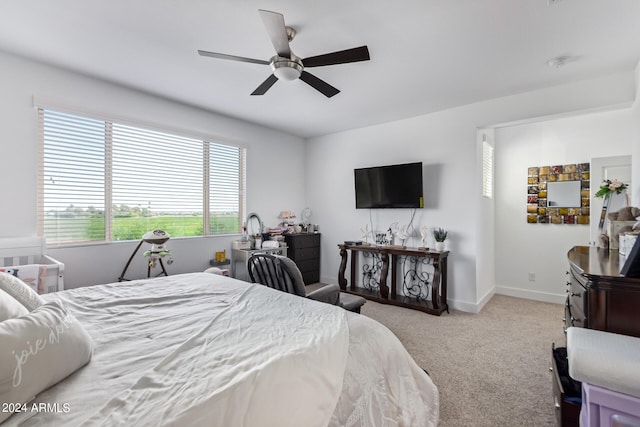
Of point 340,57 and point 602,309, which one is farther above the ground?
point 340,57

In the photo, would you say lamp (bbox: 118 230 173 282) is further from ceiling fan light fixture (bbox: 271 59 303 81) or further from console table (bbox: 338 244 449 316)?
console table (bbox: 338 244 449 316)

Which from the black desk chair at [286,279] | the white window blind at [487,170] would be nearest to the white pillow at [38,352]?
the black desk chair at [286,279]

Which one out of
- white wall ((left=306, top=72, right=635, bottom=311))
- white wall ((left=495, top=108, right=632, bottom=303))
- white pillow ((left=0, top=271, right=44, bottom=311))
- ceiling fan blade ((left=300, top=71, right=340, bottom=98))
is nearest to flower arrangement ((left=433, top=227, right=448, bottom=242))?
white wall ((left=306, top=72, right=635, bottom=311))

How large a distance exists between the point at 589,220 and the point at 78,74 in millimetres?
6199

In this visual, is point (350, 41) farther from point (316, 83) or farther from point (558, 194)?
point (558, 194)

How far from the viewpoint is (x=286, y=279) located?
88.2 inches

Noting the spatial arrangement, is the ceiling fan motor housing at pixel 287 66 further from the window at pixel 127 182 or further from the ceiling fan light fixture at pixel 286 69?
the window at pixel 127 182

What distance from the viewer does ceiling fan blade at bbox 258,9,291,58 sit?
1630mm

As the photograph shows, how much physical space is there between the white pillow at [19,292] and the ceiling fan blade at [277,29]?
176 centimetres

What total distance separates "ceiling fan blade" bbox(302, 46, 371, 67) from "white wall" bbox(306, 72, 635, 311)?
7.38 ft

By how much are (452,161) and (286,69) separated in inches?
103

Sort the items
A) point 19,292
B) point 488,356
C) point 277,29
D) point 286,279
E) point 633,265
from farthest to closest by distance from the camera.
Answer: point 488,356 < point 286,279 < point 277,29 < point 633,265 < point 19,292

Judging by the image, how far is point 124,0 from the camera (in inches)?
72.4

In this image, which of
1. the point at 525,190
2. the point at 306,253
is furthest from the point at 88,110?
the point at 525,190
